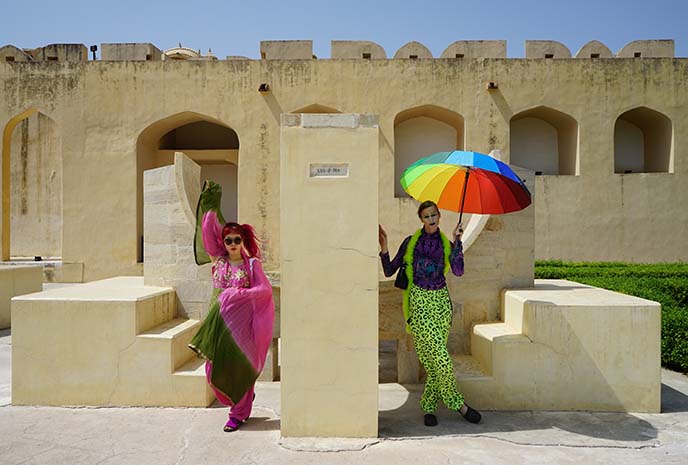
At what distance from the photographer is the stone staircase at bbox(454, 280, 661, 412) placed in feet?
13.1

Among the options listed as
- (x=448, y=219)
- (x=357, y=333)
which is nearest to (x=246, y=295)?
(x=357, y=333)

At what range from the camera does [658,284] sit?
8.22 metres

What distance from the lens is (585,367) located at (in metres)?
4.01

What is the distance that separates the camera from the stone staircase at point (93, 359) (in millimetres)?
4066

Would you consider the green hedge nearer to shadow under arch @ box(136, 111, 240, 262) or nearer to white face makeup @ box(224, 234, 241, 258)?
white face makeup @ box(224, 234, 241, 258)

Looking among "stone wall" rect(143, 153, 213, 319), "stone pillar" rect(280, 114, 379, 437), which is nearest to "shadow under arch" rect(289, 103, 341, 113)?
"stone wall" rect(143, 153, 213, 319)

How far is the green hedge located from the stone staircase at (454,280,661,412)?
5.67ft

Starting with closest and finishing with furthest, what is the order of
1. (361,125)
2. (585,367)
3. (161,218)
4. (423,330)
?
(361,125)
(423,330)
(585,367)
(161,218)

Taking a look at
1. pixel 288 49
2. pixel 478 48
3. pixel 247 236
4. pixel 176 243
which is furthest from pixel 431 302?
pixel 478 48

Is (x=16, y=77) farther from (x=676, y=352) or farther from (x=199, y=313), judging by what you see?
(x=676, y=352)

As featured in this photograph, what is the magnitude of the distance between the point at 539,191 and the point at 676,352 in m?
7.84

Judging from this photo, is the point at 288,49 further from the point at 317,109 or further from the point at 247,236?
the point at 247,236

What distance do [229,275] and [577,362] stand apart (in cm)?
273

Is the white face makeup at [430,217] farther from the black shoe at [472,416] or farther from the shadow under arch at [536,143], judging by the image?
the shadow under arch at [536,143]
